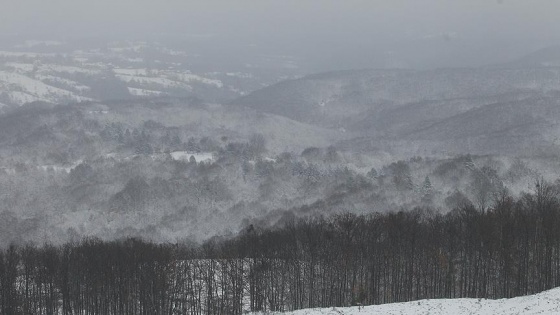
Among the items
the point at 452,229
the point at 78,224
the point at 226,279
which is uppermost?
the point at 452,229

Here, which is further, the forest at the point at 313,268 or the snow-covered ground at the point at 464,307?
the forest at the point at 313,268

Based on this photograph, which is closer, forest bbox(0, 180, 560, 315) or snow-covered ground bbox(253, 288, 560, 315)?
snow-covered ground bbox(253, 288, 560, 315)

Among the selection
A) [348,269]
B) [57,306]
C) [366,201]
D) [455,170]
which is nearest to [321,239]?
[348,269]

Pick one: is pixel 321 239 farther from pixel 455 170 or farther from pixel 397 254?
pixel 455 170
